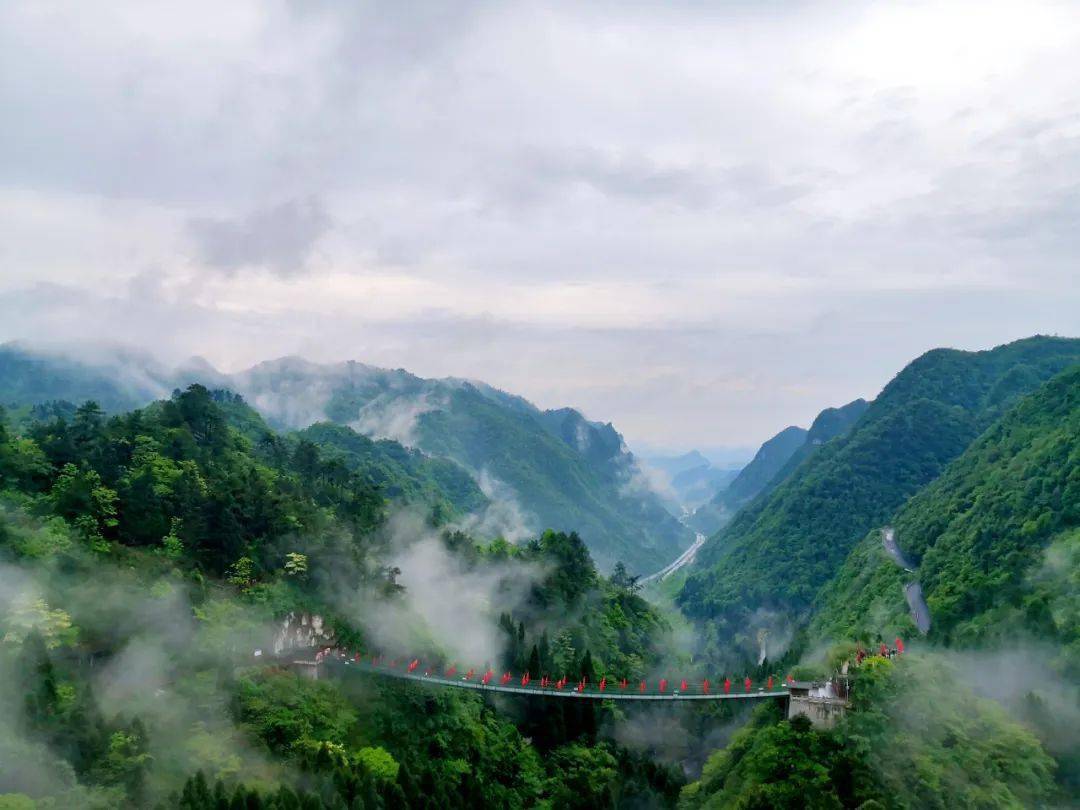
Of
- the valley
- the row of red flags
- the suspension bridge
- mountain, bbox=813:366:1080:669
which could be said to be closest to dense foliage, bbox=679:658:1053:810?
the valley

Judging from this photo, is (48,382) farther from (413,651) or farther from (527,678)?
(527,678)

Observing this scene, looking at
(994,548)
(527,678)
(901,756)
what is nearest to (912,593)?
(994,548)

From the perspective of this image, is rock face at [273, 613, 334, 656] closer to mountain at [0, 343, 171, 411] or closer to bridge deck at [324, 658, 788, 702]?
bridge deck at [324, 658, 788, 702]

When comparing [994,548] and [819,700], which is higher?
[994,548]

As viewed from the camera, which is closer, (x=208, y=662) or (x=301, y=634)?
(x=208, y=662)

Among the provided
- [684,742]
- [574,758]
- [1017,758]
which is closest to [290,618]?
[574,758]

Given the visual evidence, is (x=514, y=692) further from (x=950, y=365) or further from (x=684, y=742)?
(x=950, y=365)
